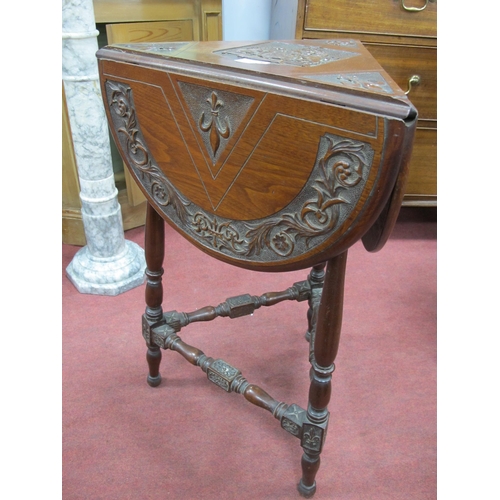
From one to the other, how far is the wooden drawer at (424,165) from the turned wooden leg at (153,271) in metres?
1.33

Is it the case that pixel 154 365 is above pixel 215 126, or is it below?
below

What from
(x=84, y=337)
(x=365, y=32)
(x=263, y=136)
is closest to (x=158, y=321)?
(x=84, y=337)

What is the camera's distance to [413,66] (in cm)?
195

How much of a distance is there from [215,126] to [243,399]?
91cm

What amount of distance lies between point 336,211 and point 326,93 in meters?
0.21

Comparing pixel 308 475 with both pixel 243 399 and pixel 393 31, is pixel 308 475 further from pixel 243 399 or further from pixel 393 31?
pixel 393 31

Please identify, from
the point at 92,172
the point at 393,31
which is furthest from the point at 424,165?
the point at 92,172

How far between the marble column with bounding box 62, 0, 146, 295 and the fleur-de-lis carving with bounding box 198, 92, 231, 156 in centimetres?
94

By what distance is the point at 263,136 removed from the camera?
0.90 m

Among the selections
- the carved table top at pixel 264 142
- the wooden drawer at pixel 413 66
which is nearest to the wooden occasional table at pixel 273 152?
the carved table top at pixel 264 142

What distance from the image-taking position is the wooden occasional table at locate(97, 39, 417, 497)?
→ 0.80 meters

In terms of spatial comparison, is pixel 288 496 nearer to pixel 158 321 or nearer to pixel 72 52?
pixel 158 321

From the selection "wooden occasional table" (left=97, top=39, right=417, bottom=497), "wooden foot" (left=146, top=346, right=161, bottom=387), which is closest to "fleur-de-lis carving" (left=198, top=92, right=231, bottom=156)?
"wooden occasional table" (left=97, top=39, right=417, bottom=497)

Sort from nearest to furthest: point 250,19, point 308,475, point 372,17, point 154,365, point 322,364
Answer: point 322,364, point 308,475, point 154,365, point 372,17, point 250,19
